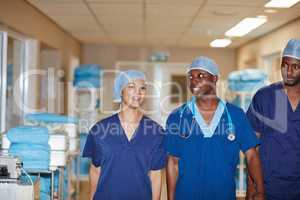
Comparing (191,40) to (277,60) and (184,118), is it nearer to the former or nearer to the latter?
(277,60)

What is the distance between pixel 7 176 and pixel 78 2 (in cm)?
202

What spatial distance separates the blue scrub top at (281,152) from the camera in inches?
95.0

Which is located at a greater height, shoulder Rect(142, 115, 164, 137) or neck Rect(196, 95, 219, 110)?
neck Rect(196, 95, 219, 110)

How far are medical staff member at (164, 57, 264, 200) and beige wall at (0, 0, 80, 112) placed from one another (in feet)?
6.17

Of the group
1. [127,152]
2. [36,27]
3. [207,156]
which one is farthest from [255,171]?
[36,27]

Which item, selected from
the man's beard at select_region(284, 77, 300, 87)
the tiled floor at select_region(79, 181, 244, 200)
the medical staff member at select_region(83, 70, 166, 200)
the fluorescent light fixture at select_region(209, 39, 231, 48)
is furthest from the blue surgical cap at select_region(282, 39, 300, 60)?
the fluorescent light fixture at select_region(209, 39, 231, 48)

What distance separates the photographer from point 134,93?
2.23m

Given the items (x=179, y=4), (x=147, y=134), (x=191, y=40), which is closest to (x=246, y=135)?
(x=147, y=134)

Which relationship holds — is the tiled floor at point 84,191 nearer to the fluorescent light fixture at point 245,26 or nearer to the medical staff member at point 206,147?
the fluorescent light fixture at point 245,26

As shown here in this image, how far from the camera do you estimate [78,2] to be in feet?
12.8

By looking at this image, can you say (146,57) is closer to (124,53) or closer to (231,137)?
(124,53)

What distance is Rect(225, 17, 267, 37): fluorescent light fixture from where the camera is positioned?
186 inches

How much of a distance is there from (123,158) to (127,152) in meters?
0.04

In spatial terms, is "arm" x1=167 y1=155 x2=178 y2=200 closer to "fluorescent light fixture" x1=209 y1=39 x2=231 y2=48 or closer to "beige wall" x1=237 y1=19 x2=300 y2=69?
"beige wall" x1=237 y1=19 x2=300 y2=69
